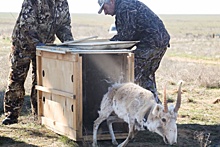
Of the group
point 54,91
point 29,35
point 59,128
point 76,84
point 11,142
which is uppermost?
point 29,35

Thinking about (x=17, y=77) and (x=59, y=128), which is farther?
(x=17, y=77)

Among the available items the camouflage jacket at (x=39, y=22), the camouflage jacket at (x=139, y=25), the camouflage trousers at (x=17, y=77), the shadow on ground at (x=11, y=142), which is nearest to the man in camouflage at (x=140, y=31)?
Answer: the camouflage jacket at (x=139, y=25)

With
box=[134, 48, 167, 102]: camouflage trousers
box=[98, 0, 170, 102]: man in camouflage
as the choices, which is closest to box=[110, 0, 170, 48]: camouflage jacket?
box=[98, 0, 170, 102]: man in camouflage

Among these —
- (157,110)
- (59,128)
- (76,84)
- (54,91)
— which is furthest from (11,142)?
(157,110)

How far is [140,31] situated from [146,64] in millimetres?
593

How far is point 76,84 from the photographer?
6680 millimetres

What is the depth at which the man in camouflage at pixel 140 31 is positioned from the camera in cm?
767

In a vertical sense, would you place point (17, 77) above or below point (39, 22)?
below

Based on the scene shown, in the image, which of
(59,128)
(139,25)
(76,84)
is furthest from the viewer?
(139,25)

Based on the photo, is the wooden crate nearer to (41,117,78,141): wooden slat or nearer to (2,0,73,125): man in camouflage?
(41,117,78,141): wooden slat

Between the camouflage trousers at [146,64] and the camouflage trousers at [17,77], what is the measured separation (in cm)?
180

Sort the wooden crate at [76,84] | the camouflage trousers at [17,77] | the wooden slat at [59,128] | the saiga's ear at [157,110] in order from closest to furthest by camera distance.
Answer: the saiga's ear at [157,110], the wooden crate at [76,84], the wooden slat at [59,128], the camouflage trousers at [17,77]

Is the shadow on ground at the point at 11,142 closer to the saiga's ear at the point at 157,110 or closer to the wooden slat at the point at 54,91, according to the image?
the wooden slat at the point at 54,91

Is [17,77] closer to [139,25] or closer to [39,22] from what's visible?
[39,22]
